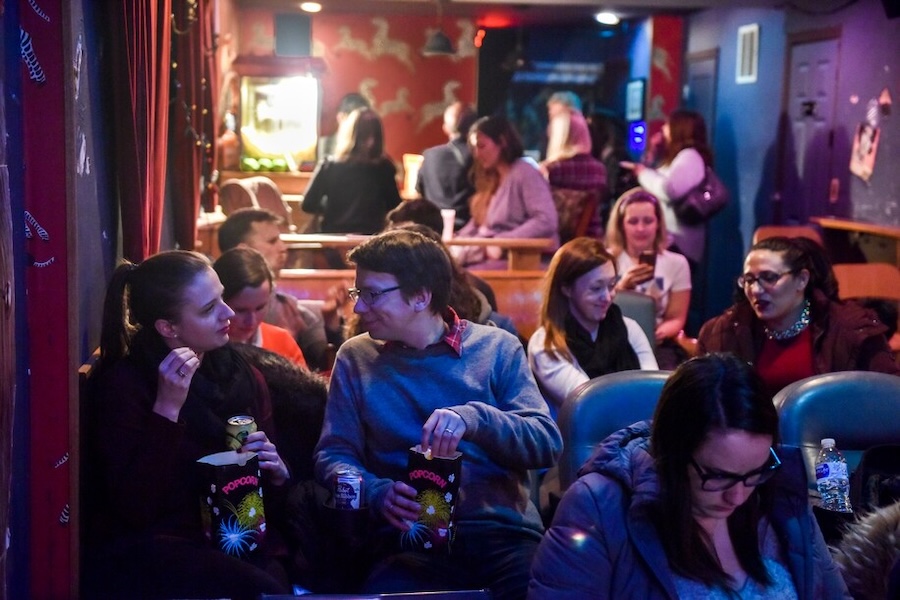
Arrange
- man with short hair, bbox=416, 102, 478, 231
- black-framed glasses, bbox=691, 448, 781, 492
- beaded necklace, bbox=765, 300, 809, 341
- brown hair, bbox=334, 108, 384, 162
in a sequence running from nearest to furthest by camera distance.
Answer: black-framed glasses, bbox=691, 448, 781, 492 < beaded necklace, bbox=765, 300, 809, 341 < brown hair, bbox=334, 108, 384, 162 < man with short hair, bbox=416, 102, 478, 231

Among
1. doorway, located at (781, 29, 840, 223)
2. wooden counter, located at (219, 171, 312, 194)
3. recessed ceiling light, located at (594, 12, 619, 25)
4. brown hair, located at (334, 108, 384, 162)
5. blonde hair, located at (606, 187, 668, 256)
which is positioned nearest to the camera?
blonde hair, located at (606, 187, 668, 256)

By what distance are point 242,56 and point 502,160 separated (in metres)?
4.81

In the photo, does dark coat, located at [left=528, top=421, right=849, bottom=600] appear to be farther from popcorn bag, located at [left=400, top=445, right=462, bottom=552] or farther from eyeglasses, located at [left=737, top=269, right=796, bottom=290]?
eyeglasses, located at [left=737, top=269, right=796, bottom=290]

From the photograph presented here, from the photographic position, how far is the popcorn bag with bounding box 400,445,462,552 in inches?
87.0

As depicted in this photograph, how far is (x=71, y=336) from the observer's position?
2.33 m

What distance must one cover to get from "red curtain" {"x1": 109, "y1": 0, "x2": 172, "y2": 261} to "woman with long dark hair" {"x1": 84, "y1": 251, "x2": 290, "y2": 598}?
0.69 metres

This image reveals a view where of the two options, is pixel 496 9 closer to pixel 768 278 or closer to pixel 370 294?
pixel 768 278

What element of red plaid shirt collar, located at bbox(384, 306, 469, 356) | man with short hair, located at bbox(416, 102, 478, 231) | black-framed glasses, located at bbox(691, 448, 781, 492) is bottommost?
black-framed glasses, located at bbox(691, 448, 781, 492)

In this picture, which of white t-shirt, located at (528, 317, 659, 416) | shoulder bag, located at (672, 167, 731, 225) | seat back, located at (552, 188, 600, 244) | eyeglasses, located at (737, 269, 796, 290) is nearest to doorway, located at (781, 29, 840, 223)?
shoulder bag, located at (672, 167, 731, 225)

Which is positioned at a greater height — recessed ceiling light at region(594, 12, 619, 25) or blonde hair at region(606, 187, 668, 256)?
recessed ceiling light at region(594, 12, 619, 25)

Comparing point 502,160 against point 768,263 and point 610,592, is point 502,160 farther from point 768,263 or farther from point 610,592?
point 610,592

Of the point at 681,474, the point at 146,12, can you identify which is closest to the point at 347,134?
the point at 146,12

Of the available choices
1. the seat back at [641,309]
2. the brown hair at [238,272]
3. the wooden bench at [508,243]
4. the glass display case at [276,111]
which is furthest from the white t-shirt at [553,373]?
the glass display case at [276,111]

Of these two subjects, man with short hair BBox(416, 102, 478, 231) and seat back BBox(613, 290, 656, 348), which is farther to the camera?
man with short hair BBox(416, 102, 478, 231)
